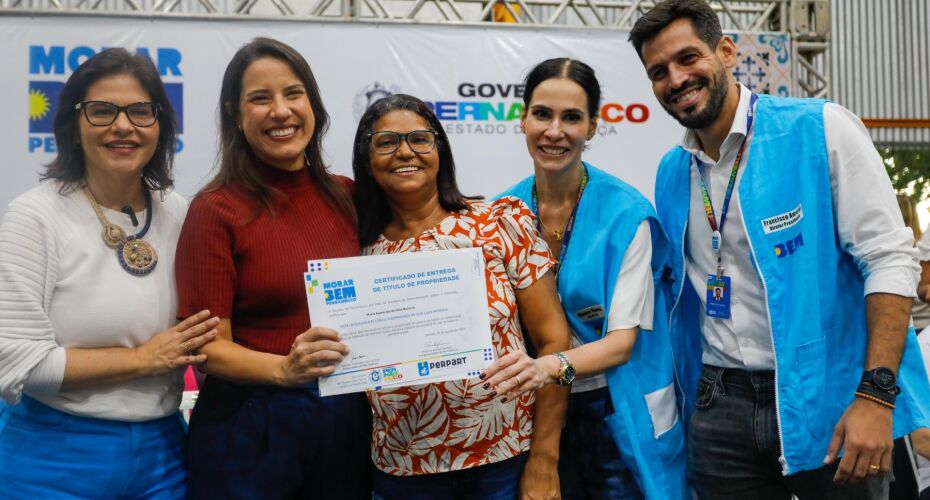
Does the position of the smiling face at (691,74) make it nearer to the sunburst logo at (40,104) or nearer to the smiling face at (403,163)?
the smiling face at (403,163)

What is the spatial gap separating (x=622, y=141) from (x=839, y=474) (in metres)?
5.06

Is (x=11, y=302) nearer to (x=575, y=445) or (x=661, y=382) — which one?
(x=575, y=445)

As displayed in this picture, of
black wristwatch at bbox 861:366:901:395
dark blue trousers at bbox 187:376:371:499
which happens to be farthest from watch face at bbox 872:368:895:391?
dark blue trousers at bbox 187:376:371:499

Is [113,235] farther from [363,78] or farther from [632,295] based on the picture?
[363,78]

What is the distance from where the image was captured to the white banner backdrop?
6.10 m

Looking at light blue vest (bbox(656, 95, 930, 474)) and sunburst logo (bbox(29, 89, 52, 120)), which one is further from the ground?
sunburst logo (bbox(29, 89, 52, 120))

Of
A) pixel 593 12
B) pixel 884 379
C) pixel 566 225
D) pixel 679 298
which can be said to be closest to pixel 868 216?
pixel 884 379

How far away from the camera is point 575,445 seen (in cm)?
231

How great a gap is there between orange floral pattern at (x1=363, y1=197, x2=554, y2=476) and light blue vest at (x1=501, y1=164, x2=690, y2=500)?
20cm

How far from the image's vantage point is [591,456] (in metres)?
2.30

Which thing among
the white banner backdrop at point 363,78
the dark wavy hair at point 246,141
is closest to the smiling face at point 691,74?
the dark wavy hair at point 246,141

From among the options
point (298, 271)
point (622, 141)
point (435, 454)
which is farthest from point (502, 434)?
point (622, 141)

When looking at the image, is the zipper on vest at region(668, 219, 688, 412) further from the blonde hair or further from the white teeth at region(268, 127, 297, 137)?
the blonde hair

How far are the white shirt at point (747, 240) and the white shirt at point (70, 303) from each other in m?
1.66
